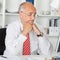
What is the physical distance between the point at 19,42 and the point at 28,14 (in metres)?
0.33

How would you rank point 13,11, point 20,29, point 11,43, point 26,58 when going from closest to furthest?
point 26,58 < point 11,43 < point 20,29 < point 13,11

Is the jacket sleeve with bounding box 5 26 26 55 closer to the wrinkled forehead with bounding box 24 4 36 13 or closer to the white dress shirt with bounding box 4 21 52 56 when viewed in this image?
the white dress shirt with bounding box 4 21 52 56

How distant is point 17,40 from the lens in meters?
2.12

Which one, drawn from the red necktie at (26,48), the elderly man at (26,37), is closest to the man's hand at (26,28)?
the elderly man at (26,37)

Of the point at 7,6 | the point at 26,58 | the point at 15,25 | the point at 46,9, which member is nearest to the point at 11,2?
the point at 7,6

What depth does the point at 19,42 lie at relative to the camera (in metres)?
2.11

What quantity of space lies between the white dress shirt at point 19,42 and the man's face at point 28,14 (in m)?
0.14

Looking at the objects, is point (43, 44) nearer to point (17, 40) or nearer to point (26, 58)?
point (17, 40)

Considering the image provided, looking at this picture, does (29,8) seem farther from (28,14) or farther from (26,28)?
(26,28)

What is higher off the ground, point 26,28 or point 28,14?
point 28,14

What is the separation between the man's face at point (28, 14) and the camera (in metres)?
2.10

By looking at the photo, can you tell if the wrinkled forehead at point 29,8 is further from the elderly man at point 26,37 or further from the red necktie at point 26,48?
the red necktie at point 26,48

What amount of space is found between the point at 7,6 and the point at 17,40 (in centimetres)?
165

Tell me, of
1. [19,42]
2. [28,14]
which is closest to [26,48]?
[19,42]
